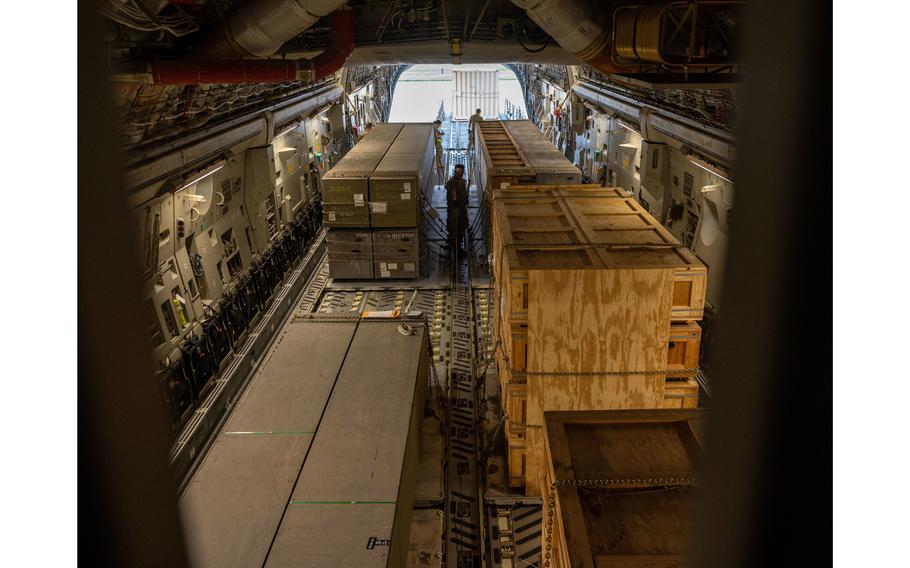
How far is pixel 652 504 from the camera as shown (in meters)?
2.69

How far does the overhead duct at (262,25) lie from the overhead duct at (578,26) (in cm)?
184

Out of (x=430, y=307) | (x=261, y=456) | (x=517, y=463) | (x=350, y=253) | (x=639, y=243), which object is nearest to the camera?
(x=261, y=456)

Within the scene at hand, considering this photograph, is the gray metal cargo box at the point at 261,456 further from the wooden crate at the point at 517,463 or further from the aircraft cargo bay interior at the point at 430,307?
the wooden crate at the point at 517,463

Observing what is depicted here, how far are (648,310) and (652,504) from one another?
1.75 m

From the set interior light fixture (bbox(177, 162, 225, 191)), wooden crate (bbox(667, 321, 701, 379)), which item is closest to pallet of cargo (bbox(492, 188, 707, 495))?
wooden crate (bbox(667, 321, 701, 379))

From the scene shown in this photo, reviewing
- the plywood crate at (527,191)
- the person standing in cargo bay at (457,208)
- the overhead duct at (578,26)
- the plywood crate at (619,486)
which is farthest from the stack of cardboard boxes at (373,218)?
the plywood crate at (619,486)

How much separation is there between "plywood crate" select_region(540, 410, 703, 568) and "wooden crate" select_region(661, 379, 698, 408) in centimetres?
128

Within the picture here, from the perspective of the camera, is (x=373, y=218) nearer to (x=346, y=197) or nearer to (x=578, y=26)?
(x=346, y=197)

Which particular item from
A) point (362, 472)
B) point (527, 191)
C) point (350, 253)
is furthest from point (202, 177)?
point (362, 472)

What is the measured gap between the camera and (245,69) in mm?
6000

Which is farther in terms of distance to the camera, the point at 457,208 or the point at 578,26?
the point at 457,208

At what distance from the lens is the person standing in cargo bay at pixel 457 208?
1058 centimetres

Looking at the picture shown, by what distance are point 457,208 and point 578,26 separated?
4826 mm

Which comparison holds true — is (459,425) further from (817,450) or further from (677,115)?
(817,450)
